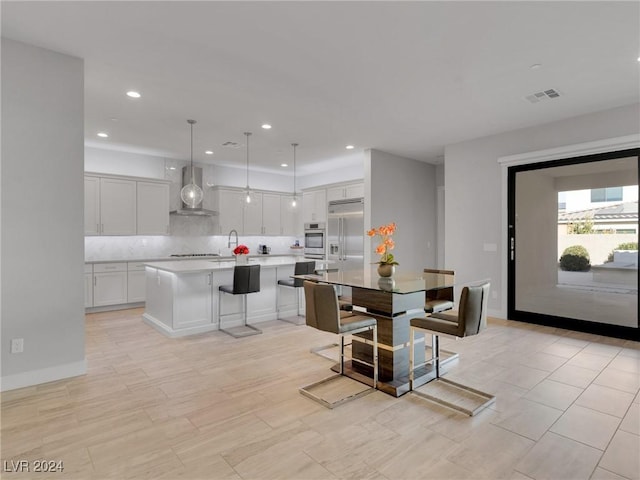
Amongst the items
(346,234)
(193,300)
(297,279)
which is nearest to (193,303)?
(193,300)

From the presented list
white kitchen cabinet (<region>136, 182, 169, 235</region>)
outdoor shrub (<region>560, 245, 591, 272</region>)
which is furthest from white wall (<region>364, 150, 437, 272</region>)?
white kitchen cabinet (<region>136, 182, 169, 235</region>)

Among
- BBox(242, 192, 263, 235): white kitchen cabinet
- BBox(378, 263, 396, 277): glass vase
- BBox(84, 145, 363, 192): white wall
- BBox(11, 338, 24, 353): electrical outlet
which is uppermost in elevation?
BBox(84, 145, 363, 192): white wall

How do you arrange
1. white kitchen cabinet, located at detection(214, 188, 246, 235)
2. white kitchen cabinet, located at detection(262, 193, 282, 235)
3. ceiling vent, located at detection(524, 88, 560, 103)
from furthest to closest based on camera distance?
1. white kitchen cabinet, located at detection(262, 193, 282, 235)
2. white kitchen cabinet, located at detection(214, 188, 246, 235)
3. ceiling vent, located at detection(524, 88, 560, 103)

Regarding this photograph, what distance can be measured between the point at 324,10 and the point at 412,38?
2.63ft

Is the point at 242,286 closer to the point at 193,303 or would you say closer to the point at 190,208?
the point at 193,303

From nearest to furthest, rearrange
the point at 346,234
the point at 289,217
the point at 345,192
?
the point at 346,234
the point at 345,192
the point at 289,217

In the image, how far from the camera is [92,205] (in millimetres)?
5965

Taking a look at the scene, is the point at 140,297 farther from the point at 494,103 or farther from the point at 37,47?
the point at 494,103

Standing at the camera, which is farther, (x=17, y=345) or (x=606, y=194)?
(x=606, y=194)

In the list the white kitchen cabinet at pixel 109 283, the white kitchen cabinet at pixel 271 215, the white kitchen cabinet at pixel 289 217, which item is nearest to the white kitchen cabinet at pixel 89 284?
the white kitchen cabinet at pixel 109 283

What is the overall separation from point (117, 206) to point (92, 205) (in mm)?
381

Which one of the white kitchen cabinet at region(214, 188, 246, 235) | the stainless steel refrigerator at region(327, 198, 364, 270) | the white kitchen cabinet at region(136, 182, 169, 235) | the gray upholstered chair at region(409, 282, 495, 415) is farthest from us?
the white kitchen cabinet at region(214, 188, 246, 235)

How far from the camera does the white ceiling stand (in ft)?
8.20

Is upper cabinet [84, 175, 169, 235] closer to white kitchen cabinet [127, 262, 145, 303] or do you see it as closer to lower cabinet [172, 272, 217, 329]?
white kitchen cabinet [127, 262, 145, 303]
